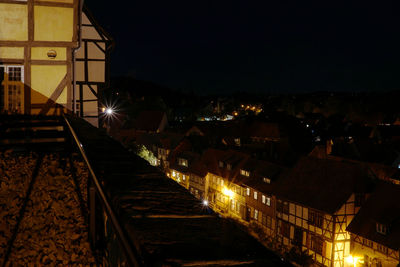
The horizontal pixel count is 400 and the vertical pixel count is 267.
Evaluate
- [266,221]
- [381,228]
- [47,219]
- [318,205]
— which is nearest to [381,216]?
[381,228]

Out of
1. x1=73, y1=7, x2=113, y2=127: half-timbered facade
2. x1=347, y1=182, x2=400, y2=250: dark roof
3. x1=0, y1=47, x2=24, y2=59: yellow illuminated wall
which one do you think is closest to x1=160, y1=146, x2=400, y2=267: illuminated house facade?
x1=347, y1=182, x2=400, y2=250: dark roof

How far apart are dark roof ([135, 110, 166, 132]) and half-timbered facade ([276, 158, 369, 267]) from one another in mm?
39210

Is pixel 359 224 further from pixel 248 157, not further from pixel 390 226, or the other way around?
pixel 248 157

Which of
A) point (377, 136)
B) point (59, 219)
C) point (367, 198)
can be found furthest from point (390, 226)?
point (377, 136)

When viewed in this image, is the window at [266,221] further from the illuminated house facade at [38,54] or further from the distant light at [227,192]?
the illuminated house facade at [38,54]

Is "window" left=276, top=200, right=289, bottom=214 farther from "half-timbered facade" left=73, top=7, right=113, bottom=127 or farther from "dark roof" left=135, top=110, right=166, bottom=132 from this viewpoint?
"dark roof" left=135, top=110, right=166, bottom=132

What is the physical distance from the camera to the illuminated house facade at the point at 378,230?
2067cm

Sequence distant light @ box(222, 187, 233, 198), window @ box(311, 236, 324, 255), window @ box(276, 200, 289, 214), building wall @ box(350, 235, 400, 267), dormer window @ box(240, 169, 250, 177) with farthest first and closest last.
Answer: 1. distant light @ box(222, 187, 233, 198)
2. dormer window @ box(240, 169, 250, 177)
3. window @ box(276, 200, 289, 214)
4. window @ box(311, 236, 324, 255)
5. building wall @ box(350, 235, 400, 267)

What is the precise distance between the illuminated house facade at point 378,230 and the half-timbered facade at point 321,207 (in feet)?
3.55

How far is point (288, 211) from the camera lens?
28016 mm

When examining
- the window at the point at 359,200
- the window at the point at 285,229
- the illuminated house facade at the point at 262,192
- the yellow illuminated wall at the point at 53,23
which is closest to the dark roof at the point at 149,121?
the illuminated house facade at the point at 262,192

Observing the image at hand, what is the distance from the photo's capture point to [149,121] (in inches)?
2662

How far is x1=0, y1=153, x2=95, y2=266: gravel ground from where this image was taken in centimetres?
420

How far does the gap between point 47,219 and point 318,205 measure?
76.1 ft
